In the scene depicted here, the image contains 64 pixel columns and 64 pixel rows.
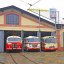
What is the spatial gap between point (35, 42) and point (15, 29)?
597cm

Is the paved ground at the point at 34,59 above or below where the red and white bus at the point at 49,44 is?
below

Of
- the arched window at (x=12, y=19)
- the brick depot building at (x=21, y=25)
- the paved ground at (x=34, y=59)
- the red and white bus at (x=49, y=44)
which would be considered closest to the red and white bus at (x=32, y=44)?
the red and white bus at (x=49, y=44)

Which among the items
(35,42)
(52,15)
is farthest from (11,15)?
(52,15)

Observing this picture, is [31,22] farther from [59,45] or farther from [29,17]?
[59,45]

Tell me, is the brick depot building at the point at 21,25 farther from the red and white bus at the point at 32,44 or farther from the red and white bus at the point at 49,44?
the red and white bus at the point at 49,44

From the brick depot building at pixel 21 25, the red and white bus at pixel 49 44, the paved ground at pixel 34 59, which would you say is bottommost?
the paved ground at pixel 34 59

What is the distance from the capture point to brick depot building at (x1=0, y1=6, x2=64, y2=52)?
5694 centimetres

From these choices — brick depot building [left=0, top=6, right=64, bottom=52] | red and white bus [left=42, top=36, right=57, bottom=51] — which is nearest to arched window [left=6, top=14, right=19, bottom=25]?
brick depot building [left=0, top=6, right=64, bottom=52]

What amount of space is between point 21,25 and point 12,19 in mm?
1906

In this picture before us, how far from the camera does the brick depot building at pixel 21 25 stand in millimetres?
56938

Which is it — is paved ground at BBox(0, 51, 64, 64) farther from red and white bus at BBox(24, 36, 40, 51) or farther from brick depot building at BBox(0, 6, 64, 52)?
brick depot building at BBox(0, 6, 64, 52)

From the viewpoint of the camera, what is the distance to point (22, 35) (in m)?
58.2

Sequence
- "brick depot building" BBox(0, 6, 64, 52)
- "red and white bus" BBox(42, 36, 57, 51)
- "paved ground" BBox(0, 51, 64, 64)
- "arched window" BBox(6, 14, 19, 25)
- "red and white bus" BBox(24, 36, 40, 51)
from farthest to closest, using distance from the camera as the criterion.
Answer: "arched window" BBox(6, 14, 19, 25) → "brick depot building" BBox(0, 6, 64, 52) → "red and white bus" BBox(42, 36, 57, 51) → "red and white bus" BBox(24, 36, 40, 51) → "paved ground" BBox(0, 51, 64, 64)

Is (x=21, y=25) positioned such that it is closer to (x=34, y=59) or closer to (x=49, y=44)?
(x=49, y=44)
